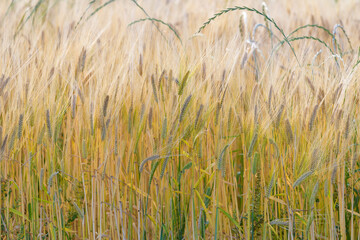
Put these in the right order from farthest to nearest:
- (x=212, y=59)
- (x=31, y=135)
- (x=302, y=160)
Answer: (x=212, y=59) < (x=31, y=135) < (x=302, y=160)

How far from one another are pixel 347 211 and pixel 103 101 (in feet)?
2.20

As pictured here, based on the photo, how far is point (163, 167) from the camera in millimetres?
1214

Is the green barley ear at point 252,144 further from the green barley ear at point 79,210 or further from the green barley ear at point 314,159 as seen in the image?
the green barley ear at point 79,210

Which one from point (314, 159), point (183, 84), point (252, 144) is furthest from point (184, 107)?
point (314, 159)

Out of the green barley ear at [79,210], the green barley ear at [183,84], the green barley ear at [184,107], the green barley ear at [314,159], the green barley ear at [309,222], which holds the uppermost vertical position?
the green barley ear at [183,84]

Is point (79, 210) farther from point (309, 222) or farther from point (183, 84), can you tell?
point (309, 222)

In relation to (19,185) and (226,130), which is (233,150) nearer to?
(226,130)

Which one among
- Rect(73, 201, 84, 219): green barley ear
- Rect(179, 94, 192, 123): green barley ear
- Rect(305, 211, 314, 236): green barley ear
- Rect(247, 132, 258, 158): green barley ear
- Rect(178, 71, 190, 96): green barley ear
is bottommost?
Rect(305, 211, 314, 236): green barley ear

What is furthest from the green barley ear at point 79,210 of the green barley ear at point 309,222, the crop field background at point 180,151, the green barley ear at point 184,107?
the green barley ear at point 309,222

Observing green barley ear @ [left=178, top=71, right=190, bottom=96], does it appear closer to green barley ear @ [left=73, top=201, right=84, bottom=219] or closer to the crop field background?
the crop field background

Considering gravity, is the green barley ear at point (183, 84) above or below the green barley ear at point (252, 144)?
above

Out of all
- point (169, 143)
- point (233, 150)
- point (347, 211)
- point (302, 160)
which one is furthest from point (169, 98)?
point (347, 211)

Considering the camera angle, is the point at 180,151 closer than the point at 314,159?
No

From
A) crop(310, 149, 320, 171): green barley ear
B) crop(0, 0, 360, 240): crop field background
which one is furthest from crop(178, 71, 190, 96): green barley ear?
crop(310, 149, 320, 171): green barley ear
